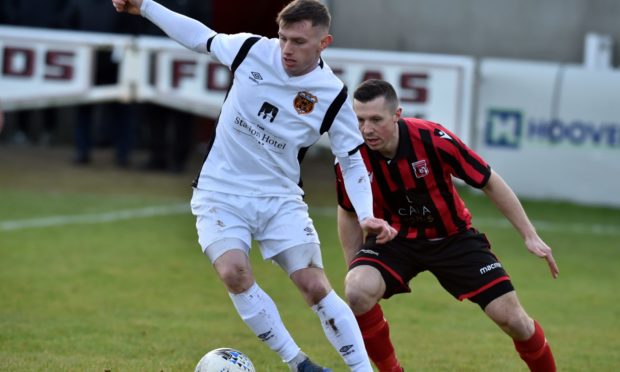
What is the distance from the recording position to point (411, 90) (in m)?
16.5

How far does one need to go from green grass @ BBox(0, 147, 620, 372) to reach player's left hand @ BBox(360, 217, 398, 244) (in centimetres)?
148

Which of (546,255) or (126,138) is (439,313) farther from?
(126,138)

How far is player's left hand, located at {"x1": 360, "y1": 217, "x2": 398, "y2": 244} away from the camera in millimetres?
5816

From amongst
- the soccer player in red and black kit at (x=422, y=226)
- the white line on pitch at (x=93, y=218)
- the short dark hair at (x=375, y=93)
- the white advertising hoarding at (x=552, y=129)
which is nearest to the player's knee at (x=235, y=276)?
the soccer player in red and black kit at (x=422, y=226)

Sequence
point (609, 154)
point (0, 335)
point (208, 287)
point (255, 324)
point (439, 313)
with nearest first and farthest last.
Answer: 1. point (255, 324)
2. point (0, 335)
3. point (439, 313)
4. point (208, 287)
5. point (609, 154)

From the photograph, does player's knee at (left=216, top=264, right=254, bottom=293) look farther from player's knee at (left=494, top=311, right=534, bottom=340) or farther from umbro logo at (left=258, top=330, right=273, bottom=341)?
player's knee at (left=494, top=311, right=534, bottom=340)

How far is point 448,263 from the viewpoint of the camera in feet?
21.5

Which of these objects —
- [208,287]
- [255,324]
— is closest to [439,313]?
[208,287]

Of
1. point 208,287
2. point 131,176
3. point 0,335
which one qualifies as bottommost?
point 131,176

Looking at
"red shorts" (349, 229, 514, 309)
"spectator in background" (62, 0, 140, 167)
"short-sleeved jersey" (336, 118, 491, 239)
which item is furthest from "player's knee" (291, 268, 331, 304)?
"spectator in background" (62, 0, 140, 167)

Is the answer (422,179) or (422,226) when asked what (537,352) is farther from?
(422,179)

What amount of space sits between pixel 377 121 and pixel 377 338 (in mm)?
1203

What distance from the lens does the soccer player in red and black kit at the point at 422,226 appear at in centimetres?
635

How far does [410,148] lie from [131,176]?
38.8ft
